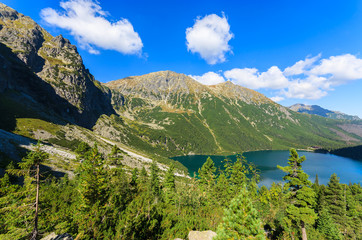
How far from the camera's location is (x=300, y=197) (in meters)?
22.1

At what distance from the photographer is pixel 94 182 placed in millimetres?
23672

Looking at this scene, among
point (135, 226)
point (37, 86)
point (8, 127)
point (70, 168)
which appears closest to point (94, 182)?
point (135, 226)

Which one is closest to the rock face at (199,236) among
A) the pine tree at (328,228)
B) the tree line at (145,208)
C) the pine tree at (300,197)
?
the tree line at (145,208)

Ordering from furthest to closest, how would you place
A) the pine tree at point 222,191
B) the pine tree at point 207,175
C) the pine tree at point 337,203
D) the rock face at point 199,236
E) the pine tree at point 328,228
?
the pine tree at point 207,175, the pine tree at point 337,203, the pine tree at point 222,191, the pine tree at point 328,228, the rock face at point 199,236

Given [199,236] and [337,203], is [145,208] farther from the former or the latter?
[337,203]

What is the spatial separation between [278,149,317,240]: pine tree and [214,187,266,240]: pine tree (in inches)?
493

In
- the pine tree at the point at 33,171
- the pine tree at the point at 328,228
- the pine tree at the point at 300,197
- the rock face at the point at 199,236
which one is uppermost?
the pine tree at the point at 33,171

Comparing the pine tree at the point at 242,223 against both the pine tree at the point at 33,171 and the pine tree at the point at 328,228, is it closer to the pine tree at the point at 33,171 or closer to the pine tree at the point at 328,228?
the pine tree at the point at 33,171

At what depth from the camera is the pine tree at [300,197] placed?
71.1ft

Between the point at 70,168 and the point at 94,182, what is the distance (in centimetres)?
6628

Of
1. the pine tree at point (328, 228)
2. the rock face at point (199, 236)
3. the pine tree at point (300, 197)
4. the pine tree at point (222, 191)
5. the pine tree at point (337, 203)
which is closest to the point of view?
the rock face at point (199, 236)

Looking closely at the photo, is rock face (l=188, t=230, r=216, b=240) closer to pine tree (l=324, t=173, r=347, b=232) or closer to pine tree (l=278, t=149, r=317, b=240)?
pine tree (l=278, t=149, r=317, b=240)

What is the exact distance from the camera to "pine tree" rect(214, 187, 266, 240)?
1218 centimetres

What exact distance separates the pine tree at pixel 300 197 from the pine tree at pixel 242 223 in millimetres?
12513
